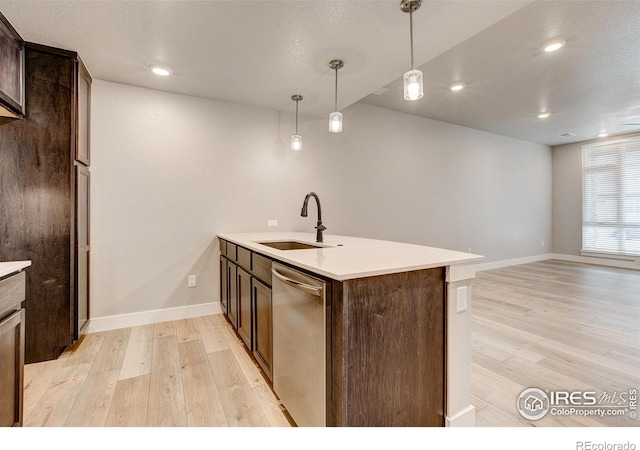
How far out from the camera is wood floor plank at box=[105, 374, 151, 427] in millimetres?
1603

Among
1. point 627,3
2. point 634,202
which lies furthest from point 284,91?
point 634,202

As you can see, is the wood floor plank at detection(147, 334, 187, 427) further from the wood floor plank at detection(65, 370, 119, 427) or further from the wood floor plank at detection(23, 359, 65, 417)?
the wood floor plank at detection(23, 359, 65, 417)

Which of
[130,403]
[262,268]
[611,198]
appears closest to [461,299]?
[262,268]

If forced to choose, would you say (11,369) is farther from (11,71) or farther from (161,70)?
(161,70)

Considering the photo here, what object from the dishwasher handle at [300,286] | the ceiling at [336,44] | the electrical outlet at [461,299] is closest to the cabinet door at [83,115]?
the ceiling at [336,44]

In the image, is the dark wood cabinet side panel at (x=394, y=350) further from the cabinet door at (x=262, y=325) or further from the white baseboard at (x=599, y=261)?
the white baseboard at (x=599, y=261)

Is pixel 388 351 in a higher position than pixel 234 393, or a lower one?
higher

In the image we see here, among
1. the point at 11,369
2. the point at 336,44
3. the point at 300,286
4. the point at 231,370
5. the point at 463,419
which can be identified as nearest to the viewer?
the point at 11,369

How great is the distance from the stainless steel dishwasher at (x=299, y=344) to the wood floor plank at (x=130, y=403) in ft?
2.47

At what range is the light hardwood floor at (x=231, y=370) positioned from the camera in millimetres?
1650

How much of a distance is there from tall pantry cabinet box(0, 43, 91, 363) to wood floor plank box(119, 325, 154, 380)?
44cm

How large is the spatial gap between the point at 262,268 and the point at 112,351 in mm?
1579

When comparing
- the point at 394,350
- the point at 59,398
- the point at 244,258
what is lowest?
the point at 59,398

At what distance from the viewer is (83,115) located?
8.35 ft
